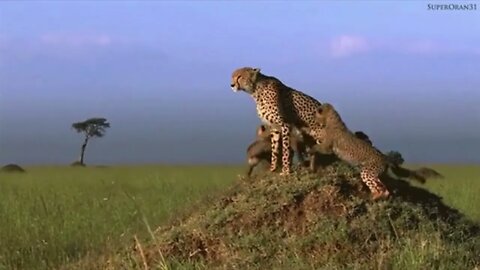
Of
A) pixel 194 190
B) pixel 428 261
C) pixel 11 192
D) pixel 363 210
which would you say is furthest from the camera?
pixel 11 192

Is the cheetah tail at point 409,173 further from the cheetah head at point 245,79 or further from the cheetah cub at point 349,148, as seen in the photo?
the cheetah head at point 245,79

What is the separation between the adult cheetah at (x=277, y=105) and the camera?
7246 millimetres

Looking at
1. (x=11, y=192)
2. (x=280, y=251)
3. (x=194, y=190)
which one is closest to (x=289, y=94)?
(x=280, y=251)

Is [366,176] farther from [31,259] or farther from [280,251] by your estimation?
[31,259]

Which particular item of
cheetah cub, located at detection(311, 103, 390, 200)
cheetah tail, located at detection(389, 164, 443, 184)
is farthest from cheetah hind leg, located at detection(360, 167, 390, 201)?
cheetah tail, located at detection(389, 164, 443, 184)

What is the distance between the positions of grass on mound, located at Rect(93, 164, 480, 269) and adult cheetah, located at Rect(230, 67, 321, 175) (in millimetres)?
274

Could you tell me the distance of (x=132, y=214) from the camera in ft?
38.2

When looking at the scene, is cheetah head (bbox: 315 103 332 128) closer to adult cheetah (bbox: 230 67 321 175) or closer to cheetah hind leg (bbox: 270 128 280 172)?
adult cheetah (bbox: 230 67 321 175)

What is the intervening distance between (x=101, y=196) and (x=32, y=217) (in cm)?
347

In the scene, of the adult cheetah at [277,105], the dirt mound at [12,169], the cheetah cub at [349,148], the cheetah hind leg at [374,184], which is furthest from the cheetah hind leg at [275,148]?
the dirt mound at [12,169]

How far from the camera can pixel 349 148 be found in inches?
280

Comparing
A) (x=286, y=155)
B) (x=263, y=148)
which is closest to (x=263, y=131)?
(x=263, y=148)

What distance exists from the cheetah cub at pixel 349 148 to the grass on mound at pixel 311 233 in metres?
0.10

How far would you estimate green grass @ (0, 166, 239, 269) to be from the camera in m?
9.14
